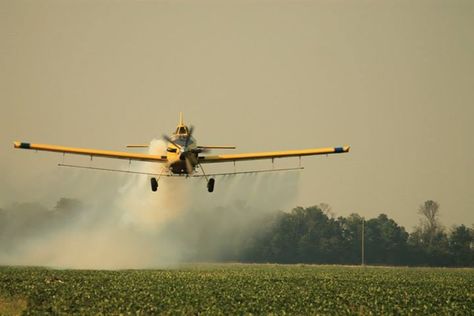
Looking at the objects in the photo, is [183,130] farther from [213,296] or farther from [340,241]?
[340,241]

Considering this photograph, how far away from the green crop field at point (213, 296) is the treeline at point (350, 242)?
84.2 metres

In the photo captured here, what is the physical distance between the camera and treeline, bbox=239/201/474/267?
148 m

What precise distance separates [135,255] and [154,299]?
43593 millimetres

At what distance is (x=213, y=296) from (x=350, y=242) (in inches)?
4579

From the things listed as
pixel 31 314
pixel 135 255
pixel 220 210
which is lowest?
pixel 31 314

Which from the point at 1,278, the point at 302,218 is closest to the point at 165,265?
the point at 1,278

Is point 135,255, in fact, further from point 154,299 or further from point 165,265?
point 154,299

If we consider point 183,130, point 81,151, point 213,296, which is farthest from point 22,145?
point 213,296

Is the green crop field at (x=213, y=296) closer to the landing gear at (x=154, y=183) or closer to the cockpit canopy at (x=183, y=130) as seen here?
the landing gear at (x=154, y=183)

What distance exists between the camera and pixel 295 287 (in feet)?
178

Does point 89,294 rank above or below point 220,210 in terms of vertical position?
below

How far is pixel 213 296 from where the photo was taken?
1796 inches

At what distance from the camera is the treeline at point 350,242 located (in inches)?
5846

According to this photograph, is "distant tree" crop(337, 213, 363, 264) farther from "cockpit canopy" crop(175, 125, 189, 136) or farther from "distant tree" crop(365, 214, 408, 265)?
"cockpit canopy" crop(175, 125, 189, 136)
